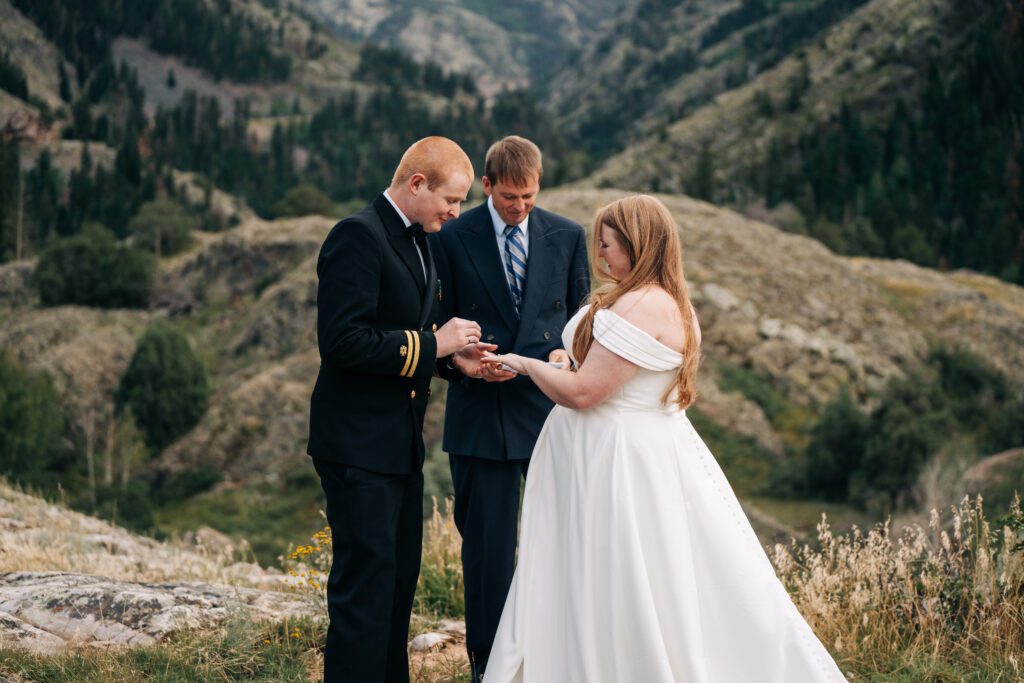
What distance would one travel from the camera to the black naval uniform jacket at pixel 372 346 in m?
3.51

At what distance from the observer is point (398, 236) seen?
3.74m

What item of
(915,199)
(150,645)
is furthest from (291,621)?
(915,199)

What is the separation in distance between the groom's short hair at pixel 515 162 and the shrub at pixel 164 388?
1221 inches

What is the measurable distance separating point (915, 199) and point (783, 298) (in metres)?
42.6

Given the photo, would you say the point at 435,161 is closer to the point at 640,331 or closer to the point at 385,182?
the point at 640,331

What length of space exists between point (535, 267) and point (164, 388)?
3195 cm

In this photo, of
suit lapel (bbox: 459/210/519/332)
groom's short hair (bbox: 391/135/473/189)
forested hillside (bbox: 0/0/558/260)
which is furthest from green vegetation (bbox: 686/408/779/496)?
forested hillside (bbox: 0/0/558/260)

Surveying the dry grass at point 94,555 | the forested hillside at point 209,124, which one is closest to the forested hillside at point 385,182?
the forested hillside at point 209,124

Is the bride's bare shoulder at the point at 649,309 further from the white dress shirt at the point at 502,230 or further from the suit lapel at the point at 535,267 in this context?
the white dress shirt at the point at 502,230

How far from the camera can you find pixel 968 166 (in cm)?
6178

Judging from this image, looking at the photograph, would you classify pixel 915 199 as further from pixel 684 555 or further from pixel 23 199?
pixel 23 199

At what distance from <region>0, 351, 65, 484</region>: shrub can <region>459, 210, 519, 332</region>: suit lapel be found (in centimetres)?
3186

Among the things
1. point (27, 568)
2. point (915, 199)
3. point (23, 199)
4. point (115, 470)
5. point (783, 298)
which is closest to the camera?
point (27, 568)

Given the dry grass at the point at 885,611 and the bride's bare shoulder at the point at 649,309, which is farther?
the dry grass at the point at 885,611
